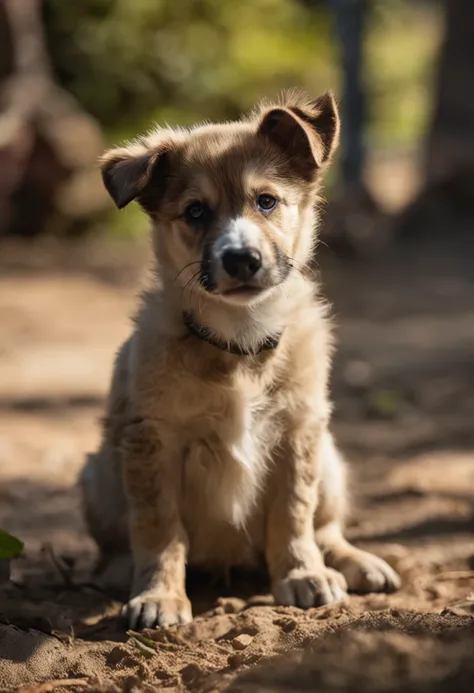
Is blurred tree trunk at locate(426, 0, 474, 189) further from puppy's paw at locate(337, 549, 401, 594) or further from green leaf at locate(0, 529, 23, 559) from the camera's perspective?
green leaf at locate(0, 529, 23, 559)

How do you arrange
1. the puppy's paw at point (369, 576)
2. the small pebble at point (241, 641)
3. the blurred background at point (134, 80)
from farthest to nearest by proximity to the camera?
the blurred background at point (134, 80) → the puppy's paw at point (369, 576) → the small pebble at point (241, 641)

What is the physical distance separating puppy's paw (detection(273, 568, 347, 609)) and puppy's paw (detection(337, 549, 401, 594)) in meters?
0.14

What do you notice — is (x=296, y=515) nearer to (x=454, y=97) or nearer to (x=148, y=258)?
(x=148, y=258)

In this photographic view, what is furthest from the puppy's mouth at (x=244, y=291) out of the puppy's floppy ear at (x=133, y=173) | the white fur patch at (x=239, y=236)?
the puppy's floppy ear at (x=133, y=173)

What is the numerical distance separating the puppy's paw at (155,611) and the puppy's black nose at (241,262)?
126cm

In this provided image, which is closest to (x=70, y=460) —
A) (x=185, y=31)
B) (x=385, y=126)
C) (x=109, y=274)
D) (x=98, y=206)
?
(x=109, y=274)

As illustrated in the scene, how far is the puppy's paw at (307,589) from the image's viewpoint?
159 inches

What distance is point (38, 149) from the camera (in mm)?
12070

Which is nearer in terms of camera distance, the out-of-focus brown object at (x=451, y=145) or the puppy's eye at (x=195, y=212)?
the puppy's eye at (x=195, y=212)

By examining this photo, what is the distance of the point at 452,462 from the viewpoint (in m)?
5.96

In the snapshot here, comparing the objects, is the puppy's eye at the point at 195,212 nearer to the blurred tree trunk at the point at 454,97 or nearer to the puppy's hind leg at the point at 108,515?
the puppy's hind leg at the point at 108,515

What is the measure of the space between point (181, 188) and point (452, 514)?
225 cm

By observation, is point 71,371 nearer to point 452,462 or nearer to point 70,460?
point 70,460

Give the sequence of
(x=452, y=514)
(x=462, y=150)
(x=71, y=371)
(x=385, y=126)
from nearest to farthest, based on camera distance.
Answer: (x=452, y=514), (x=71, y=371), (x=462, y=150), (x=385, y=126)
